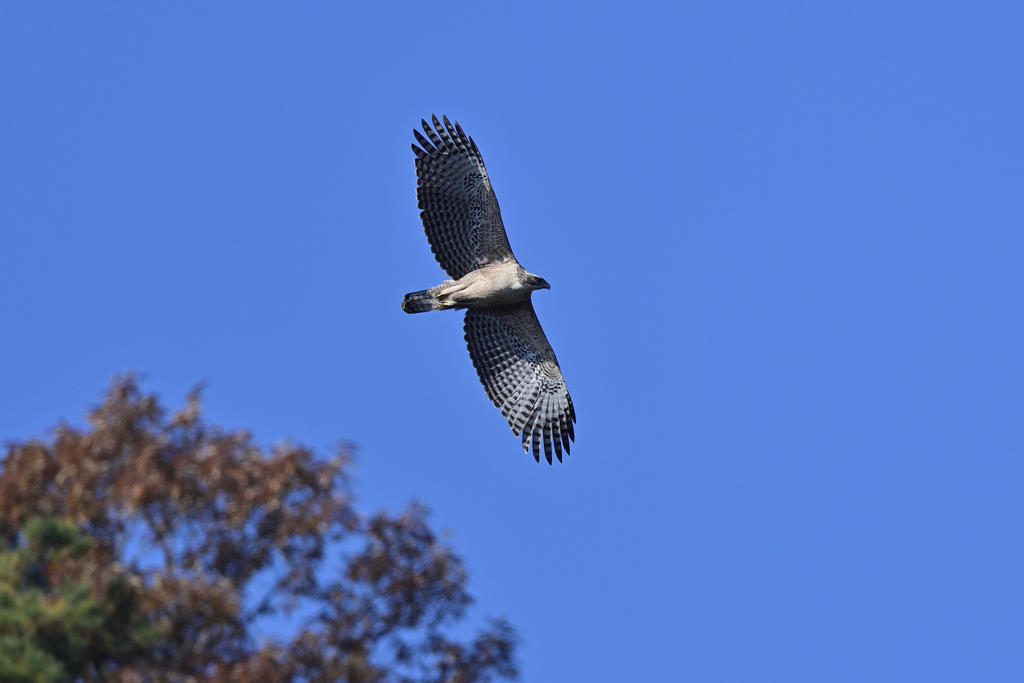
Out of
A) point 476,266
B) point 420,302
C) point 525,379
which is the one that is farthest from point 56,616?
point 525,379

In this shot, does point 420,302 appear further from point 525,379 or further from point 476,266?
point 525,379

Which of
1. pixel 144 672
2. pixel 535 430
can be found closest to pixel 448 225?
pixel 535 430

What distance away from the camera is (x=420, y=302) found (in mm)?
20062

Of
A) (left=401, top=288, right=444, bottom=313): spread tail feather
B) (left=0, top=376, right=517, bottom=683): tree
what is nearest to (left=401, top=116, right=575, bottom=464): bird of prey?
(left=401, top=288, right=444, bottom=313): spread tail feather

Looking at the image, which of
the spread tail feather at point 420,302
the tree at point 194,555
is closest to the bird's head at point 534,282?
the spread tail feather at point 420,302

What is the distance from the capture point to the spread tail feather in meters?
20.0

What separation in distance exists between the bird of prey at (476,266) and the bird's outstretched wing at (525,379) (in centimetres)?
1

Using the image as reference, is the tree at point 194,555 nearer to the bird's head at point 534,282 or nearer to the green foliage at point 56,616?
the green foliage at point 56,616

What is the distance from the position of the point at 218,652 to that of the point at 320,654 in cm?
83

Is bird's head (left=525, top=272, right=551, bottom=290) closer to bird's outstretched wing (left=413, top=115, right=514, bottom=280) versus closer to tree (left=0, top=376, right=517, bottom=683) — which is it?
bird's outstretched wing (left=413, top=115, right=514, bottom=280)

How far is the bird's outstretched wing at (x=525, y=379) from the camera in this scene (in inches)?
821

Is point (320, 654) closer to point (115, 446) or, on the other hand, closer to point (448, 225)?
point (115, 446)

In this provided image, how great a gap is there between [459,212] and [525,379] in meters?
2.66

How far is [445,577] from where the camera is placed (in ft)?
39.7
